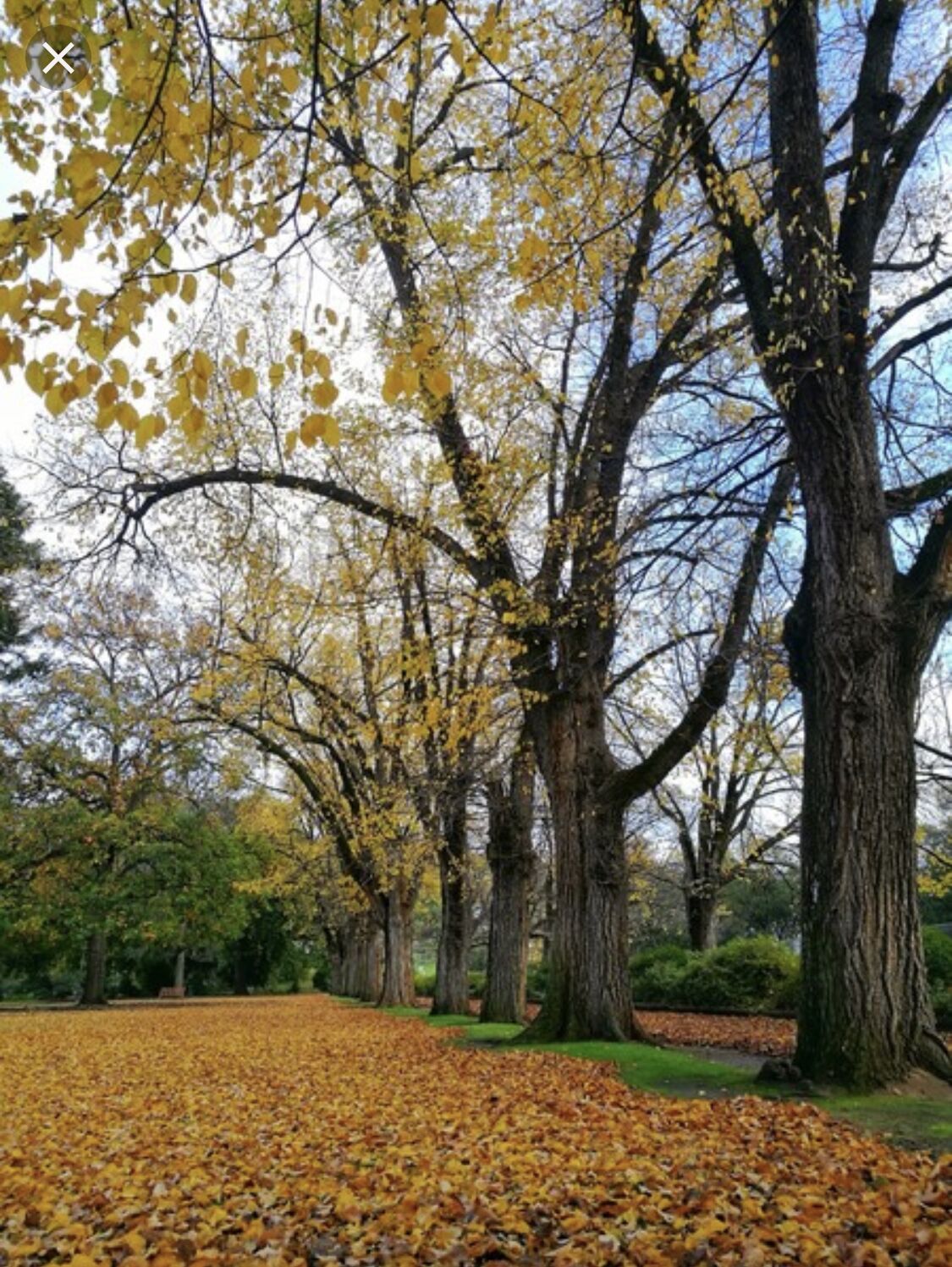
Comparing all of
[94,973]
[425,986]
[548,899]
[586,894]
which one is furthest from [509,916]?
[425,986]

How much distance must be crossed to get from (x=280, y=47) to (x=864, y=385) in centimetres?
492

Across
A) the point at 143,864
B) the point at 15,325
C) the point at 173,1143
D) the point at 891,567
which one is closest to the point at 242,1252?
the point at 173,1143

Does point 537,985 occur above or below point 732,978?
below

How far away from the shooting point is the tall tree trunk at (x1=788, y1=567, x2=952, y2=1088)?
584 cm

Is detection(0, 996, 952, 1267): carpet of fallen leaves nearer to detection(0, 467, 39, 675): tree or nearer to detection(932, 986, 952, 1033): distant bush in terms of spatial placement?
detection(932, 986, 952, 1033): distant bush

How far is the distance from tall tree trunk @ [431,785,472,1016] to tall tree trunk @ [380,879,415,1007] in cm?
208

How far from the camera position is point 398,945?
811 inches

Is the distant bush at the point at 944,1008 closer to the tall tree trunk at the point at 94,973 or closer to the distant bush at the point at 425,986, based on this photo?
the distant bush at the point at 425,986

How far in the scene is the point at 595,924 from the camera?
963cm

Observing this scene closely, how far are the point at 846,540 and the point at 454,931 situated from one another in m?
13.5

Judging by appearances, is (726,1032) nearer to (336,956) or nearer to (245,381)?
(245,381)

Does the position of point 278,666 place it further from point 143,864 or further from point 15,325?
point 143,864

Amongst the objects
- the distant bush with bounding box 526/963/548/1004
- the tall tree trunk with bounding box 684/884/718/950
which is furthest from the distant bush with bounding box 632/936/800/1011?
the distant bush with bounding box 526/963/548/1004

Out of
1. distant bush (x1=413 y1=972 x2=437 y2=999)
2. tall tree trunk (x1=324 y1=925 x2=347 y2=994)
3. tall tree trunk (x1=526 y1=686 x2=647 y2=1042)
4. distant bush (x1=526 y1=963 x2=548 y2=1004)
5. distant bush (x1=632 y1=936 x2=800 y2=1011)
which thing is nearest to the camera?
tall tree trunk (x1=526 y1=686 x2=647 y2=1042)
